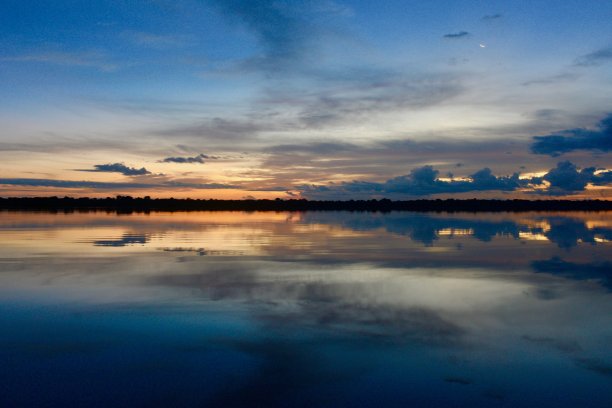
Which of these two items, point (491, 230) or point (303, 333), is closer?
point (303, 333)

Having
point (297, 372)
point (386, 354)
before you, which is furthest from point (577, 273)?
point (297, 372)

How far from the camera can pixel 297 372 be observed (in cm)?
764

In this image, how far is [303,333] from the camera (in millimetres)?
9500

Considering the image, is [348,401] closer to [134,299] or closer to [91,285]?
[134,299]

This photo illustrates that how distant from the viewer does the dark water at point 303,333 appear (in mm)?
6984

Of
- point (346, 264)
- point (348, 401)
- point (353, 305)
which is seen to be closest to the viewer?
point (348, 401)

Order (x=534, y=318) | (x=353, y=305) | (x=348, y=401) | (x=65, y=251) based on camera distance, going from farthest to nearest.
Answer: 1. (x=65, y=251)
2. (x=353, y=305)
3. (x=534, y=318)
4. (x=348, y=401)

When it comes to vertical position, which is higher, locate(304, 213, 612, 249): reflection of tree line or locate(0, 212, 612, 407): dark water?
locate(304, 213, 612, 249): reflection of tree line

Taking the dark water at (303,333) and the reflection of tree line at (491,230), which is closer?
the dark water at (303,333)

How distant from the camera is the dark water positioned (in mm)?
6984

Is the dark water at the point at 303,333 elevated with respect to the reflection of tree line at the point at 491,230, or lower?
lower

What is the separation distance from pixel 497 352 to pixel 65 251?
18266 mm

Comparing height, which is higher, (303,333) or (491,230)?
(491,230)

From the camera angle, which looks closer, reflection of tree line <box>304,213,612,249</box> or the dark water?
the dark water
